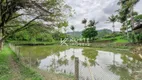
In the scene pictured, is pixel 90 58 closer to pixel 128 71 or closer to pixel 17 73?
pixel 128 71

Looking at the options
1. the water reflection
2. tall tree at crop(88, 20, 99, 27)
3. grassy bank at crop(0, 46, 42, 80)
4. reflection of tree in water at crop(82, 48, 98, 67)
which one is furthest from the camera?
tall tree at crop(88, 20, 99, 27)

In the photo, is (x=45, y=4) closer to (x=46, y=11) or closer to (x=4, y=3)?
(x=46, y=11)

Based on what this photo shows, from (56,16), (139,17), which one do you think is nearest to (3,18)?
(56,16)

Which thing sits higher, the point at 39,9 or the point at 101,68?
the point at 39,9

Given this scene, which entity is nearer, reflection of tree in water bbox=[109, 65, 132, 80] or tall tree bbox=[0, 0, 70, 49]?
reflection of tree in water bbox=[109, 65, 132, 80]

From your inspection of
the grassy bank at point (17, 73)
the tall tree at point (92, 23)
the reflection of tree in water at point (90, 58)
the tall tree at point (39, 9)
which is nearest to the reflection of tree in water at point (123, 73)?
the reflection of tree in water at point (90, 58)

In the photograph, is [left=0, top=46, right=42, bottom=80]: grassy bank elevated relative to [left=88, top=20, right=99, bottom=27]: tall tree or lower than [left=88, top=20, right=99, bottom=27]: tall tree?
lower

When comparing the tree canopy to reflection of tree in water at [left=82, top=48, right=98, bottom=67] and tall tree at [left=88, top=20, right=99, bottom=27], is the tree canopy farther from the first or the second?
tall tree at [left=88, top=20, right=99, bottom=27]

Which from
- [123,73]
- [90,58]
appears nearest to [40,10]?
[123,73]

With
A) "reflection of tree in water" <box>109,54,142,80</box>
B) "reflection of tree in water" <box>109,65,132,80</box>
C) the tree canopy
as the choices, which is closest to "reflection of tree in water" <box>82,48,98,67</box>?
"reflection of tree in water" <box>109,54,142,80</box>

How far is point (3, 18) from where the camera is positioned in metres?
10.0

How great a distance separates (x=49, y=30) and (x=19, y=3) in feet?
8.75

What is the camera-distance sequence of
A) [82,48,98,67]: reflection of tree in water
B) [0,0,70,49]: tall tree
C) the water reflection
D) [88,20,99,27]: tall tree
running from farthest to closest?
[88,20,99,27]: tall tree → [82,48,98,67]: reflection of tree in water → [0,0,70,49]: tall tree → the water reflection

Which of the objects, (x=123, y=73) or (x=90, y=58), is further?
(x=90, y=58)
